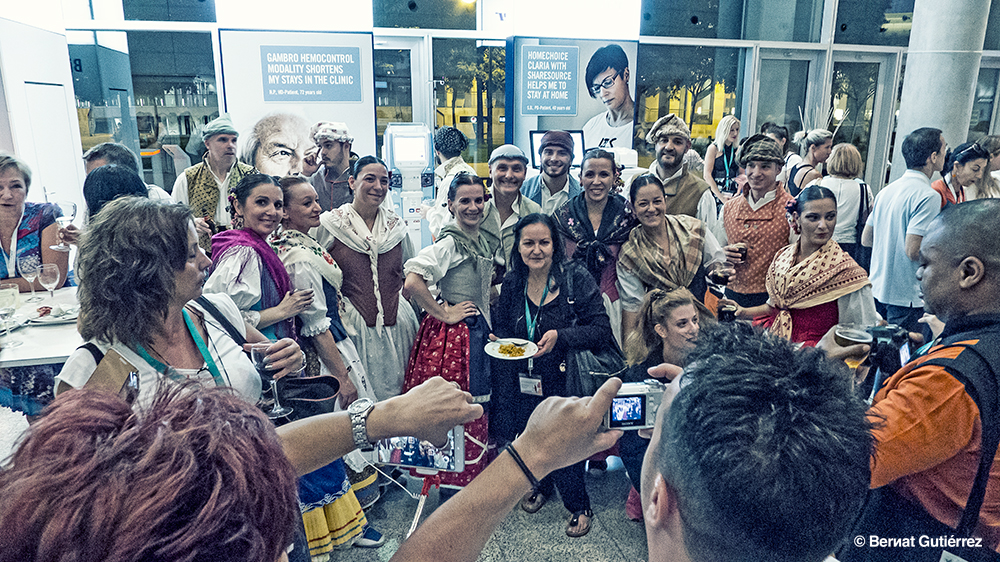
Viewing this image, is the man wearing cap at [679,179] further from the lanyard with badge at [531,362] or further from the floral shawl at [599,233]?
the lanyard with badge at [531,362]

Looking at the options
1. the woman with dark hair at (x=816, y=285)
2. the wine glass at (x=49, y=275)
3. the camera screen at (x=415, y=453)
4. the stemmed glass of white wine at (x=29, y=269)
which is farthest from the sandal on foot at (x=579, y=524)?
the stemmed glass of white wine at (x=29, y=269)

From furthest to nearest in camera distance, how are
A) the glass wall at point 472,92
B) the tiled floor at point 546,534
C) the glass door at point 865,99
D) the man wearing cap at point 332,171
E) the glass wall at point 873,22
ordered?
the glass door at point 865,99, the glass wall at point 873,22, the glass wall at point 472,92, the man wearing cap at point 332,171, the tiled floor at point 546,534

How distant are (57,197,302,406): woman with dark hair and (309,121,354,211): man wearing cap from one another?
238 cm

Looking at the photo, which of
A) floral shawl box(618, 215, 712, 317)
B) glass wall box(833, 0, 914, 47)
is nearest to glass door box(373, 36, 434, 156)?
floral shawl box(618, 215, 712, 317)

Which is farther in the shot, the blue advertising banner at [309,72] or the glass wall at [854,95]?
the glass wall at [854,95]

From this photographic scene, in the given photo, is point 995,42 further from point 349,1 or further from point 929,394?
point 929,394

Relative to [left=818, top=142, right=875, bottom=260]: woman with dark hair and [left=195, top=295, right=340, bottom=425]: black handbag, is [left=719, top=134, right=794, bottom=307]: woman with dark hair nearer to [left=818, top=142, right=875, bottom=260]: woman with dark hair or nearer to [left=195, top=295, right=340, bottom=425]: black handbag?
[left=818, top=142, right=875, bottom=260]: woman with dark hair

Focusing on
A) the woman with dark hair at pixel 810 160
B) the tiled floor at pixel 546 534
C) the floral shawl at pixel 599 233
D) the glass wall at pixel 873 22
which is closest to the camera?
the tiled floor at pixel 546 534

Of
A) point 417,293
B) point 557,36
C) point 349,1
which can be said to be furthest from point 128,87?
point 417,293

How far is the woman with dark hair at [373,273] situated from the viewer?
2.79 meters

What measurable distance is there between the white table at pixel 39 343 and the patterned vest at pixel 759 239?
321 cm

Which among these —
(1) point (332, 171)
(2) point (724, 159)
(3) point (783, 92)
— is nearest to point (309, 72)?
(1) point (332, 171)

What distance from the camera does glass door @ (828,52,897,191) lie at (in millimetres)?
8102

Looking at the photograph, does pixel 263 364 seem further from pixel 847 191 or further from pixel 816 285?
pixel 847 191
